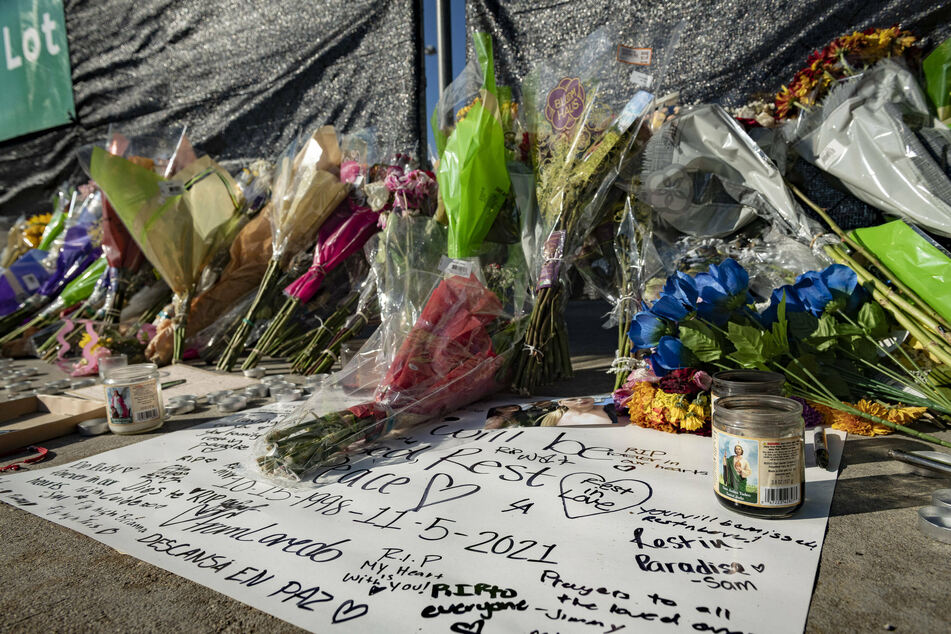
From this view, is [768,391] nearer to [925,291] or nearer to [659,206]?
[925,291]

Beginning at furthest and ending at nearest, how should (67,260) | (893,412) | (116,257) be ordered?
1. (67,260)
2. (116,257)
3. (893,412)

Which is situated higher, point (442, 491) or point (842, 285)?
point (842, 285)

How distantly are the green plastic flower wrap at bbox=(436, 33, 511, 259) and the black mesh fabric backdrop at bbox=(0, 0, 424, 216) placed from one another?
3.67ft

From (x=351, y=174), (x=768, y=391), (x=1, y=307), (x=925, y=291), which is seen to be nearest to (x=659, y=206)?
(x=925, y=291)

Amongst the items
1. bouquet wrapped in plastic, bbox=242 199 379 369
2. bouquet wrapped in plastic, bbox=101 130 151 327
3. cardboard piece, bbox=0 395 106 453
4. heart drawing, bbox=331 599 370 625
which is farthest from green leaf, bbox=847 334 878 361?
bouquet wrapped in plastic, bbox=101 130 151 327

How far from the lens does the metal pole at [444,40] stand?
3695 mm

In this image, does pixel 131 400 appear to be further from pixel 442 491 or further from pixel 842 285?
pixel 842 285

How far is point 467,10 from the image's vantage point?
3574 millimetres

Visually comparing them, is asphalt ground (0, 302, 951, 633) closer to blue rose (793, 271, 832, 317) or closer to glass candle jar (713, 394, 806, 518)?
glass candle jar (713, 394, 806, 518)

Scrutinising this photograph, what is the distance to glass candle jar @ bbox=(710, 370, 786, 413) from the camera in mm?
1212

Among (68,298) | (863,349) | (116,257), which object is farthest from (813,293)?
(68,298)

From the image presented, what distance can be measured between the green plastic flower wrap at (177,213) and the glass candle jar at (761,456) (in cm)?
251

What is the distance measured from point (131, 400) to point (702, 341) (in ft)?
5.24

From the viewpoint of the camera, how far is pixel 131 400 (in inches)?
68.7
